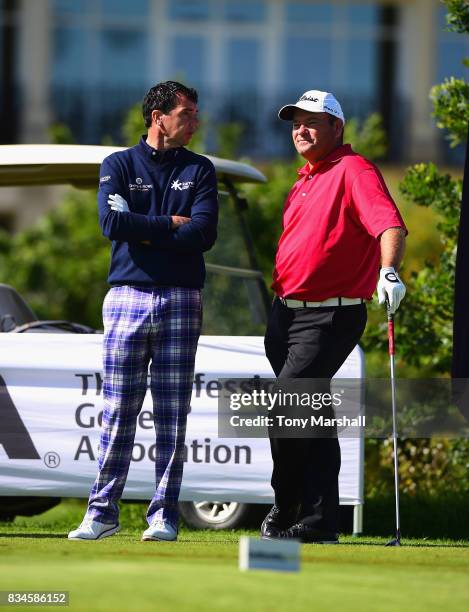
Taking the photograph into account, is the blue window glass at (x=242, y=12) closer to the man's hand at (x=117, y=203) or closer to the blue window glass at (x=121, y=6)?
the blue window glass at (x=121, y=6)

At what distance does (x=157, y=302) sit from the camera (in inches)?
259

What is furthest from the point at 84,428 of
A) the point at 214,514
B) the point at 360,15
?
the point at 360,15

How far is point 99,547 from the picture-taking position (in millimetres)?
6117

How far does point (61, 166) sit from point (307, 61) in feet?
58.9

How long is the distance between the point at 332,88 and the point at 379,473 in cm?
1684

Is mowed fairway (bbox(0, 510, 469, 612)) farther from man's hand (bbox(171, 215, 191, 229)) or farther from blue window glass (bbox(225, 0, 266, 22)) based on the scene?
blue window glass (bbox(225, 0, 266, 22))

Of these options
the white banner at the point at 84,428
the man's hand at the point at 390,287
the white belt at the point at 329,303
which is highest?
the man's hand at the point at 390,287

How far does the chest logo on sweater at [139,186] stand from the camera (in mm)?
6660

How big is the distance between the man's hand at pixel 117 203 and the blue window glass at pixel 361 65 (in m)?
19.8

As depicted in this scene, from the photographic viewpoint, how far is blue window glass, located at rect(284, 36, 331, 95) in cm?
2616

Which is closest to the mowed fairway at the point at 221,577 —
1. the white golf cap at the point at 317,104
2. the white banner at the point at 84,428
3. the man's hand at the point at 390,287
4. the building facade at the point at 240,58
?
the man's hand at the point at 390,287

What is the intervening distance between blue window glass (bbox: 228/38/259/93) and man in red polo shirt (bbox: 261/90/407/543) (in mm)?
19260

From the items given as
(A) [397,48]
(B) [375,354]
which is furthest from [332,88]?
(B) [375,354]

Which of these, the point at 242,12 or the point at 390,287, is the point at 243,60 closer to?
the point at 242,12
